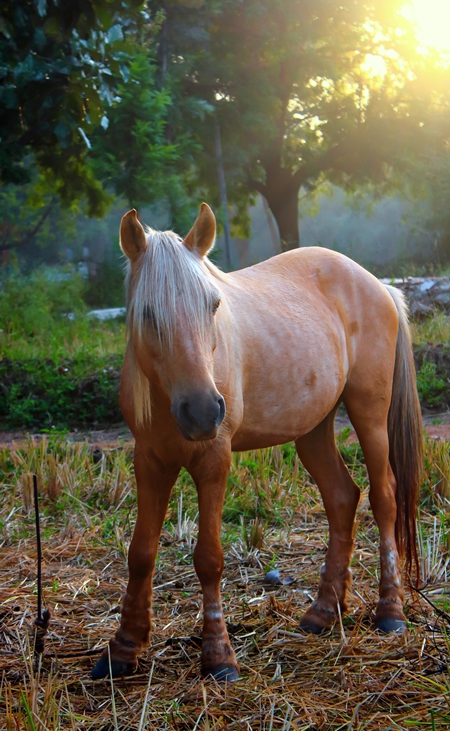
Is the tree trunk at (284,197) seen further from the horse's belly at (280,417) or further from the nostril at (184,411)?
the nostril at (184,411)

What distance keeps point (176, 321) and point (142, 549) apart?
101cm

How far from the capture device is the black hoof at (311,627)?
3254 mm

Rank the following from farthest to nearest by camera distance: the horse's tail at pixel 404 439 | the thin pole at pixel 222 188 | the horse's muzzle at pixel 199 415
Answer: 1. the thin pole at pixel 222 188
2. the horse's tail at pixel 404 439
3. the horse's muzzle at pixel 199 415

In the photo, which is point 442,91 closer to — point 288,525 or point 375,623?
point 288,525

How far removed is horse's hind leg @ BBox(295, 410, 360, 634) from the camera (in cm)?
336

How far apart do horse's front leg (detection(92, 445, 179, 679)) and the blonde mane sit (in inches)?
10.1

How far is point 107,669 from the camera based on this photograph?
2.81m

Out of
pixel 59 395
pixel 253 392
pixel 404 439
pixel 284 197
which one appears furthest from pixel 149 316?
pixel 284 197

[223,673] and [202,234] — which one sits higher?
[202,234]

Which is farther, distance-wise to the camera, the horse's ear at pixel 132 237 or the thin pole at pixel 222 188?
the thin pole at pixel 222 188

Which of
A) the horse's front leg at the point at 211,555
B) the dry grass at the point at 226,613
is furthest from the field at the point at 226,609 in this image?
the horse's front leg at the point at 211,555

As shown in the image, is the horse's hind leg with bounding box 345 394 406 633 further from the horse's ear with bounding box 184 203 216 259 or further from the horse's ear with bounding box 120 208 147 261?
the horse's ear with bounding box 120 208 147 261

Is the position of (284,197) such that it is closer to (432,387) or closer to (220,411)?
(432,387)

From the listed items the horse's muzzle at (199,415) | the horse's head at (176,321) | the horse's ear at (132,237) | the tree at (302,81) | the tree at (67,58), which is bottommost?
the horse's muzzle at (199,415)
